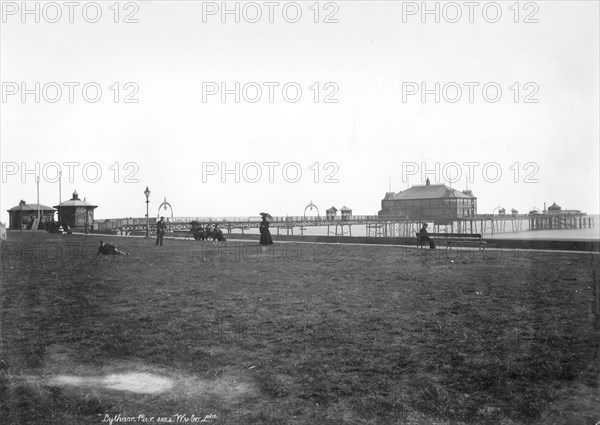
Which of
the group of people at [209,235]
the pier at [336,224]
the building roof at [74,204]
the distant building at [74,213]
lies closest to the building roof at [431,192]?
the pier at [336,224]

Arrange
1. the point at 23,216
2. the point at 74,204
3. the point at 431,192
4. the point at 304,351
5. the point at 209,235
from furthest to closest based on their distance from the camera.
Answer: the point at 431,192 < the point at 23,216 < the point at 74,204 < the point at 209,235 < the point at 304,351

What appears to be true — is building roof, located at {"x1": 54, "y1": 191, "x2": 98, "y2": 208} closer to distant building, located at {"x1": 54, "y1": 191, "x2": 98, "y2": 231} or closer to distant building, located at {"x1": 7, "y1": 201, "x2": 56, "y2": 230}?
distant building, located at {"x1": 54, "y1": 191, "x2": 98, "y2": 231}

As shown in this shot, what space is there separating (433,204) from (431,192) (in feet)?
11.2

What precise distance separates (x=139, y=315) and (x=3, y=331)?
1911 mm

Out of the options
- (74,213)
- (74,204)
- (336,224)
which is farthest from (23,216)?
A: (336,224)

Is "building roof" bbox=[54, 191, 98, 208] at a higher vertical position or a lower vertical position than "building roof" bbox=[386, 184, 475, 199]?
lower

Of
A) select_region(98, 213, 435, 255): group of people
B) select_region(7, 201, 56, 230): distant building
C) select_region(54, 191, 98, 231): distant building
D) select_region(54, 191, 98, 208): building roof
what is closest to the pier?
select_region(54, 191, 98, 231): distant building

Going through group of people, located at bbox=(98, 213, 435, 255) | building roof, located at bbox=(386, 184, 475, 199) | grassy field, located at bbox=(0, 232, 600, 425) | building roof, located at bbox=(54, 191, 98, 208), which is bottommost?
grassy field, located at bbox=(0, 232, 600, 425)

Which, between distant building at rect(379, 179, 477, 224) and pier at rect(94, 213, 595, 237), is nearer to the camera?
pier at rect(94, 213, 595, 237)

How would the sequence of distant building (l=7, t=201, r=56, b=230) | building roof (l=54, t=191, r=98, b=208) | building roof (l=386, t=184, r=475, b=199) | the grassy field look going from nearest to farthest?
the grassy field, building roof (l=54, t=191, r=98, b=208), distant building (l=7, t=201, r=56, b=230), building roof (l=386, t=184, r=475, b=199)

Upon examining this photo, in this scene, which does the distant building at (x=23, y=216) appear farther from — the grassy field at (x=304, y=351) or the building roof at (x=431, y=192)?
the building roof at (x=431, y=192)

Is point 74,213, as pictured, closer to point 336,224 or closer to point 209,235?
point 209,235

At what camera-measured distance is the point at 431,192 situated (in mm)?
83188

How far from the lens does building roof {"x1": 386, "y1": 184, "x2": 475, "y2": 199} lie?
79863 mm
